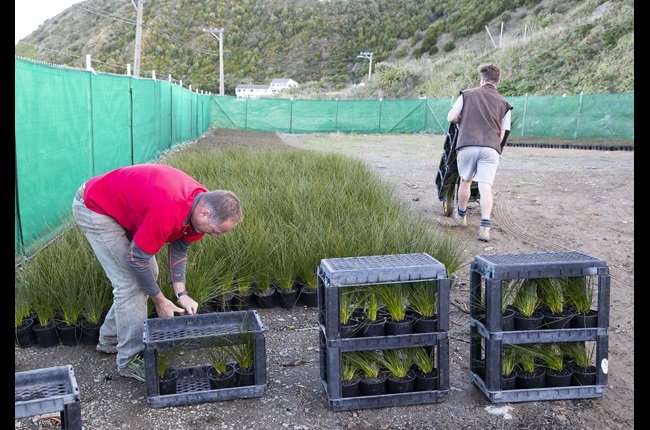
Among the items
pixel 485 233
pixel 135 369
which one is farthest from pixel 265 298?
pixel 485 233

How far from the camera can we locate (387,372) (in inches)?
119

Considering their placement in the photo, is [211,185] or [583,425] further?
[211,185]

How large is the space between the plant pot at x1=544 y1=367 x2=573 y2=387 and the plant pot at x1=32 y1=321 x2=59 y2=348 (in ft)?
9.20

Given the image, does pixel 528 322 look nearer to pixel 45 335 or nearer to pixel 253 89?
pixel 45 335

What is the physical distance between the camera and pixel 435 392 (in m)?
2.97

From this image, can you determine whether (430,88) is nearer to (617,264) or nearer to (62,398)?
(617,264)

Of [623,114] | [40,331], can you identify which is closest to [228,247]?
[40,331]

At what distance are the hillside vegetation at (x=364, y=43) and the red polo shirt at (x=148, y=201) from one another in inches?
874

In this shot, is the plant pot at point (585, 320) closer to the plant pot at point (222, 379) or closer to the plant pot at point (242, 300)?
the plant pot at point (222, 379)

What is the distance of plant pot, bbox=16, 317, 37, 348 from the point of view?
11.7 ft

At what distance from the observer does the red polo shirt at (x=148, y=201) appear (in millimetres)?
2711

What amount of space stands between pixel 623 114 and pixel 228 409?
1971cm

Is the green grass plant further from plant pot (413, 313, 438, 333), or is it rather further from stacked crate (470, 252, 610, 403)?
stacked crate (470, 252, 610, 403)

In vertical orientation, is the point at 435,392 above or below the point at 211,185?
below
